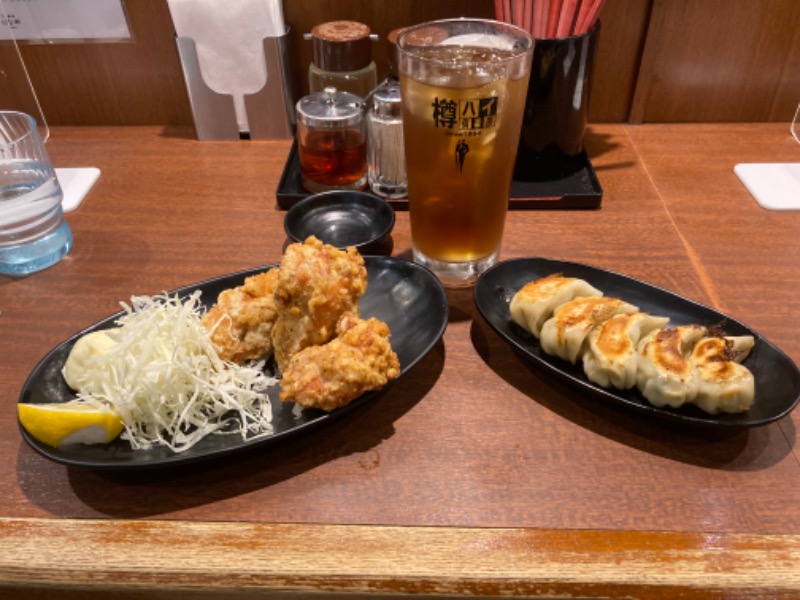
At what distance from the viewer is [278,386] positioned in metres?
1.06

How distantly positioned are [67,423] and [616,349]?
801 mm

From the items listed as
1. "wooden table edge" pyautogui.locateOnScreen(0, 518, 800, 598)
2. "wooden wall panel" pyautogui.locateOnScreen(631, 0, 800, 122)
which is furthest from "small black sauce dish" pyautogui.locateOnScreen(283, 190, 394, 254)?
"wooden wall panel" pyautogui.locateOnScreen(631, 0, 800, 122)

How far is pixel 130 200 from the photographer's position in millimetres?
1588

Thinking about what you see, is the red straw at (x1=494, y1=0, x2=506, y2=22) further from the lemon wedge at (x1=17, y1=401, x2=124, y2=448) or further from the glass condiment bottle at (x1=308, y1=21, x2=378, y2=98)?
the lemon wedge at (x1=17, y1=401, x2=124, y2=448)

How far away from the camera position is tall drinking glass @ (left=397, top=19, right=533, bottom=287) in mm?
1080

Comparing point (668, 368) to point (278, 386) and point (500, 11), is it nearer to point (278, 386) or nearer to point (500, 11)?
point (278, 386)

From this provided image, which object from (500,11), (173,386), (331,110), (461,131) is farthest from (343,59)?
(173,386)

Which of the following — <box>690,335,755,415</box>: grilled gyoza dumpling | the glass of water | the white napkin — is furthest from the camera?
the white napkin

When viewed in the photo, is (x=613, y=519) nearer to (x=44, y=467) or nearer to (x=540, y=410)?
(x=540, y=410)

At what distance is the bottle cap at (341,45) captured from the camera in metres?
1.58

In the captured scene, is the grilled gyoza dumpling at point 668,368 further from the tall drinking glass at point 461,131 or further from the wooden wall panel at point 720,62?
the wooden wall panel at point 720,62

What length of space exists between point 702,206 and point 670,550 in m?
0.94

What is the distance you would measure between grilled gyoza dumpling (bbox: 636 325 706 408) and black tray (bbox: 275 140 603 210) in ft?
1.83

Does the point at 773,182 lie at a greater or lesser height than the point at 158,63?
lesser
